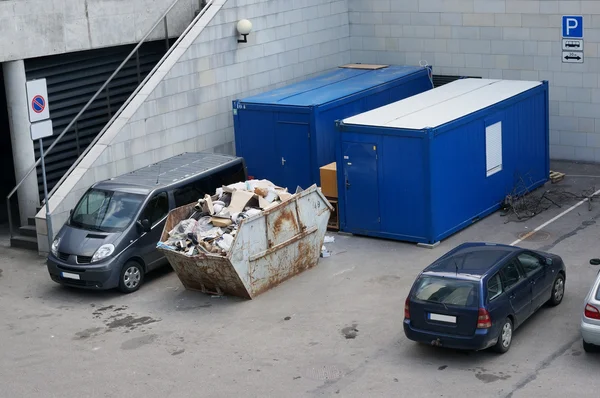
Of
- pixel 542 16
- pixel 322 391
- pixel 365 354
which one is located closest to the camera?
pixel 322 391

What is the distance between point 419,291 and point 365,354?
4.23 ft

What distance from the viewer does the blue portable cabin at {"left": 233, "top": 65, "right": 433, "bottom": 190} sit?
20.4 meters

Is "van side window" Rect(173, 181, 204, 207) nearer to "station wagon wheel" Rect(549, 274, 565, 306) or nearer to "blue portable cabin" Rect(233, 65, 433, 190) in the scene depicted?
"blue portable cabin" Rect(233, 65, 433, 190)

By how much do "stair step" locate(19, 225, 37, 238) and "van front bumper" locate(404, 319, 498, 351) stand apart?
9.19 metres

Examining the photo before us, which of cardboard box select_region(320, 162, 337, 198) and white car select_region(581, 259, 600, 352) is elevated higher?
cardboard box select_region(320, 162, 337, 198)

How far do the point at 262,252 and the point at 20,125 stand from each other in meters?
6.50

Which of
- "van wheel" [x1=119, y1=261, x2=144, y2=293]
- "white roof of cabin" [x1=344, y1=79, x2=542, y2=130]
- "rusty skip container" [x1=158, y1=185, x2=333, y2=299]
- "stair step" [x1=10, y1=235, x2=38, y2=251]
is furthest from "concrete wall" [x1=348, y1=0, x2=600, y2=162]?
"van wheel" [x1=119, y1=261, x2=144, y2=293]

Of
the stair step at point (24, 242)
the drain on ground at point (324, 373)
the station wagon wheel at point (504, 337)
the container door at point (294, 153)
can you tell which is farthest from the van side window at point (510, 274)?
the stair step at point (24, 242)

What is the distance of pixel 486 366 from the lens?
13445 millimetres

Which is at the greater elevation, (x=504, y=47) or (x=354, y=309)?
(x=504, y=47)

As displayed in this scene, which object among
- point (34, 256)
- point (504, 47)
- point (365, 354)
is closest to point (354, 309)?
point (365, 354)

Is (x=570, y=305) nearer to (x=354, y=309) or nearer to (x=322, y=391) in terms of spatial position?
(x=354, y=309)

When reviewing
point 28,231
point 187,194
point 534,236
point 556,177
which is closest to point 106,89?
point 28,231

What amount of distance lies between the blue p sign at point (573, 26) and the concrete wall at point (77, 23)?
28.1 feet
